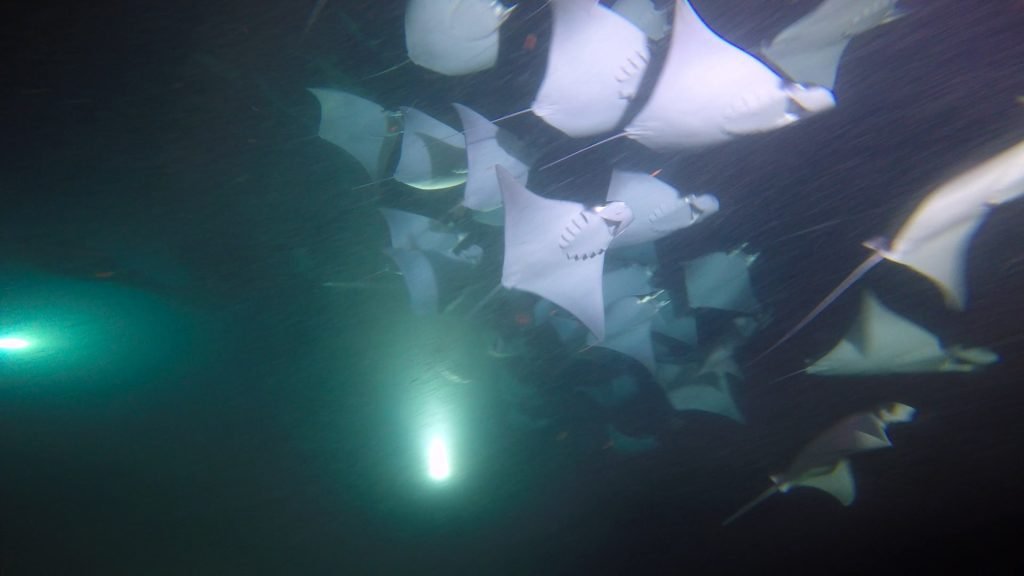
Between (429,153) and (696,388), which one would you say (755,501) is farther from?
(429,153)

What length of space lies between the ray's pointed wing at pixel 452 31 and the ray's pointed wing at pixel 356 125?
45cm

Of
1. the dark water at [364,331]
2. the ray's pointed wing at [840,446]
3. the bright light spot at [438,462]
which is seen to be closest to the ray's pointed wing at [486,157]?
the dark water at [364,331]

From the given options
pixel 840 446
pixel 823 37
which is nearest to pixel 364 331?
pixel 823 37

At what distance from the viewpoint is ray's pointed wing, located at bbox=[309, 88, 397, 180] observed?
2.28m

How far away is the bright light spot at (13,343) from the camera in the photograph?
3.31 m

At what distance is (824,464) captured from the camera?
3.78 meters

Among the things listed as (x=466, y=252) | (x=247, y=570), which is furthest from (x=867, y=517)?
(x=247, y=570)

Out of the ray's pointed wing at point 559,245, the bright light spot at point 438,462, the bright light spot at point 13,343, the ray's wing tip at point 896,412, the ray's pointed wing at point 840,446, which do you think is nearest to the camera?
the ray's pointed wing at point 559,245

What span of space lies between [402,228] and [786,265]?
2796 mm

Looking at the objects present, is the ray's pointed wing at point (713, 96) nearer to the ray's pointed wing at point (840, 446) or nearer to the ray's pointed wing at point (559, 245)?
the ray's pointed wing at point (559, 245)

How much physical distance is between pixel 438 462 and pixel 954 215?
5.17m

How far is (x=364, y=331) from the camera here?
12.2ft

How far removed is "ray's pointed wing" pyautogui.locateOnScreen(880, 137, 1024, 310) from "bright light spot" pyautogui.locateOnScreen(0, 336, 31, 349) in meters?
6.04

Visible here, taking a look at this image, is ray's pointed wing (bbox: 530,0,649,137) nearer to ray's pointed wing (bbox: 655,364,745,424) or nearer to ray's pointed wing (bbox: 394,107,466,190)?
ray's pointed wing (bbox: 394,107,466,190)
